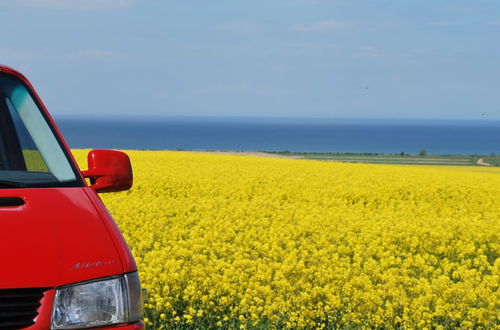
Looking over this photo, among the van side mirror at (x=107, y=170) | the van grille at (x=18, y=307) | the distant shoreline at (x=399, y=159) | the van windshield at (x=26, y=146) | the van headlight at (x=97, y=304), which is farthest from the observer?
the distant shoreline at (x=399, y=159)

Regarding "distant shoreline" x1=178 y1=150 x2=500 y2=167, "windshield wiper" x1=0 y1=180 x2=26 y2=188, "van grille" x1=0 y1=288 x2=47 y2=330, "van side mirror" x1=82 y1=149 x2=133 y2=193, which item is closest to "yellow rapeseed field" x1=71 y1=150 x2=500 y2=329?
"van side mirror" x1=82 y1=149 x2=133 y2=193

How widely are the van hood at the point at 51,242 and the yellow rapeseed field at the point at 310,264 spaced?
2.88 meters

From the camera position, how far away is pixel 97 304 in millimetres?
2949

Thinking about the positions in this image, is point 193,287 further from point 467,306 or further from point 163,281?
point 467,306

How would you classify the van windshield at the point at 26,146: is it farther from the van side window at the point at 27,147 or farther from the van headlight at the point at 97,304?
the van headlight at the point at 97,304

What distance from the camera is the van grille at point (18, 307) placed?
2.73 metres

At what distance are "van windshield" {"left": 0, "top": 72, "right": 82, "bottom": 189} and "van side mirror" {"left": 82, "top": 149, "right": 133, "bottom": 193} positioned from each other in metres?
0.16

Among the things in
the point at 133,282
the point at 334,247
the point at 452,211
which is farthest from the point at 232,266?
the point at 452,211

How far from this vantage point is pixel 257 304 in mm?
6281

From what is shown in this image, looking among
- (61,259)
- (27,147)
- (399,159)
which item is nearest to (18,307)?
(61,259)

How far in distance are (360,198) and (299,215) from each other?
191 inches

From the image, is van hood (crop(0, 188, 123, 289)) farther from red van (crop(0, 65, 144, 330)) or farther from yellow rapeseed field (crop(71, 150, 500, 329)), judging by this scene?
yellow rapeseed field (crop(71, 150, 500, 329))

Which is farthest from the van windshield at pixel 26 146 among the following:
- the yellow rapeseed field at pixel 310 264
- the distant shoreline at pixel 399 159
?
the distant shoreline at pixel 399 159

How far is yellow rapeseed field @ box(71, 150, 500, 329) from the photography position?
20.3 feet
